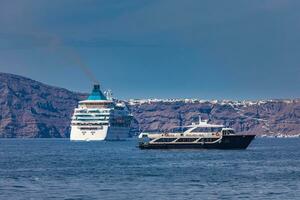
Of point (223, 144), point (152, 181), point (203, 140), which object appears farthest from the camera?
point (203, 140)

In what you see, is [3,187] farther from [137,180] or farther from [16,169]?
[16,169]

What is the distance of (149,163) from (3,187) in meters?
43.3

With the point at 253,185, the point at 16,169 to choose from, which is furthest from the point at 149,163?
the point at 253,185

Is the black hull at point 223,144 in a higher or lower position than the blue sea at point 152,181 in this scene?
higher

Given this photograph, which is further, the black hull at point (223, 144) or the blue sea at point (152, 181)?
the black hull at point (223, 144)

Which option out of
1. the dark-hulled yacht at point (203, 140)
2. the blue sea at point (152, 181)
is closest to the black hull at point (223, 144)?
the dark-hulled yacht at point (203, 140)

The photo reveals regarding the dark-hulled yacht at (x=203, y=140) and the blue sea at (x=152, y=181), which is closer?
the blue sea at (x=152, y=181)

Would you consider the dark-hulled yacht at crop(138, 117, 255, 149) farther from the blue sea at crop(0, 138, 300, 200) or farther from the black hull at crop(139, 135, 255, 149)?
the blue sea at crop(0, 138, 300, 200)

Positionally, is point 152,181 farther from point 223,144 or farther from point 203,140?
point 203,140

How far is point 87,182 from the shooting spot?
84062mm

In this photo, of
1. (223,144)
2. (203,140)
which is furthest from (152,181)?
(203,140)

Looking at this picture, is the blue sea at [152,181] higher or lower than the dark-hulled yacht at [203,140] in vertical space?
lower

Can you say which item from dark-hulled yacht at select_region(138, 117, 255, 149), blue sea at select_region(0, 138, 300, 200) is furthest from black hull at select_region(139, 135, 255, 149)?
blue sea at select_region(0, 138, 300, 200)

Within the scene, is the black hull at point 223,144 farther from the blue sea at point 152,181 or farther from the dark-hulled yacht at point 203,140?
the blue sea at point 152,181
